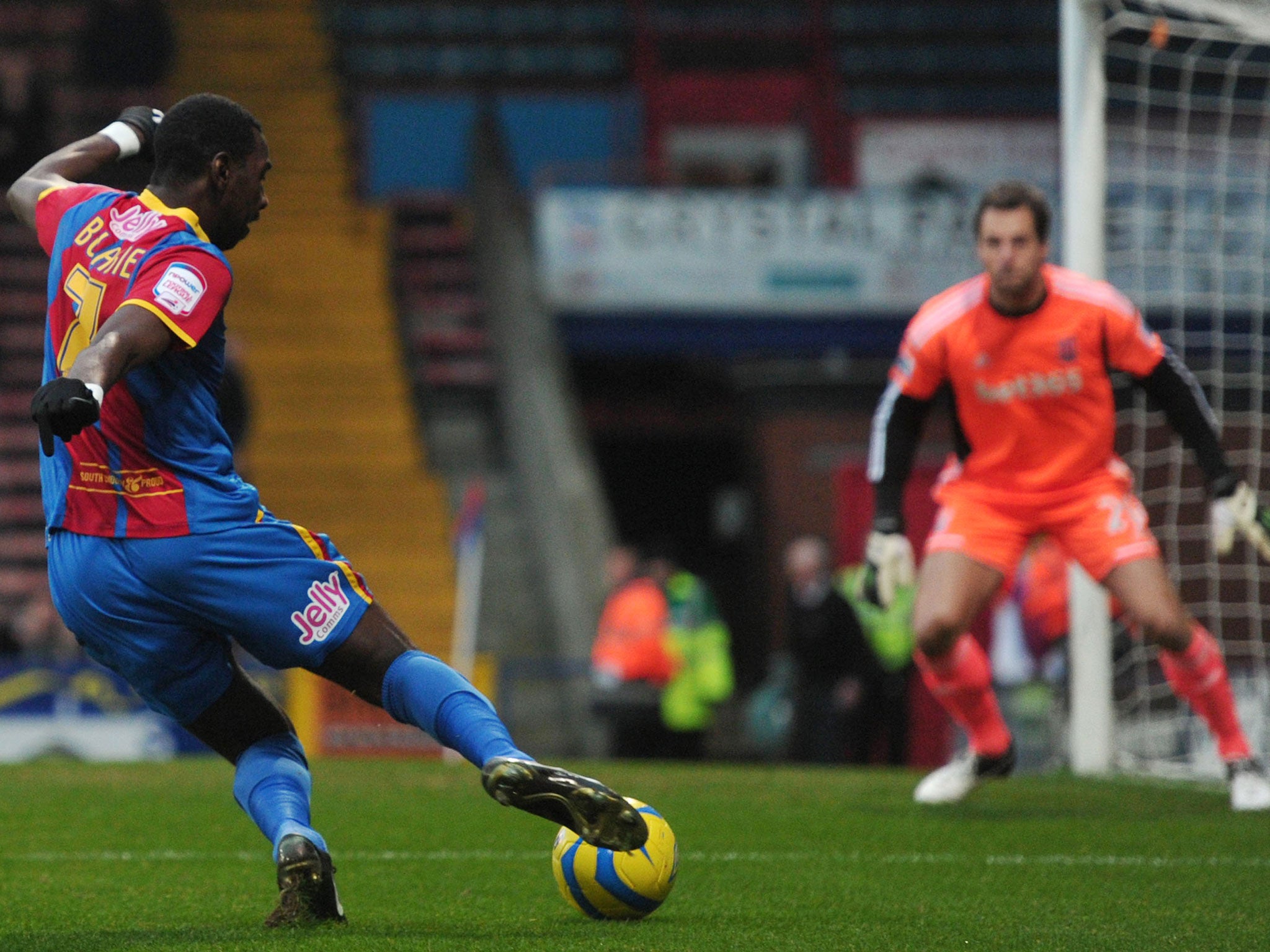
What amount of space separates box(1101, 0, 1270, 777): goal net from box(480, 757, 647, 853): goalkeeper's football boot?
542cm

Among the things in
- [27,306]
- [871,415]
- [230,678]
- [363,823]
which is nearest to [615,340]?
[871,415]

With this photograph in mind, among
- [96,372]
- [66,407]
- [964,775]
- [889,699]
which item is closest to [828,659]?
[889,699]

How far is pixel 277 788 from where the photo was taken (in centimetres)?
430

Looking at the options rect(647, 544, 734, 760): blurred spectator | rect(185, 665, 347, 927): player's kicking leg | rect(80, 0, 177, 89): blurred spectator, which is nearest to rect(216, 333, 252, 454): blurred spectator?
rect(647, 544, 734, 760): blurred spectator

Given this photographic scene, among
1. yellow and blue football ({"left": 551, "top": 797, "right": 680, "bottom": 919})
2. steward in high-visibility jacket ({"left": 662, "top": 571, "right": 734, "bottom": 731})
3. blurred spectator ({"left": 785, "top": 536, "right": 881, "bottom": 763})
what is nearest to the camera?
yellow and blue football ({"left": 551, "top": 797, "right": 680, "bottom": 919})

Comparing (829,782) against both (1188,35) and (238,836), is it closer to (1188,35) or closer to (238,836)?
(238,836)

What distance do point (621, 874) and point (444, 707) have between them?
0.59 m

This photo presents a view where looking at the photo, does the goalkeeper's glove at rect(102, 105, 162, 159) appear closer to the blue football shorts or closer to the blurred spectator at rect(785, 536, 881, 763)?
the blue football shorts

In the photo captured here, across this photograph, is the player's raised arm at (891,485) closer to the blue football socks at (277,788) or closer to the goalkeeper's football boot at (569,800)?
the blue football socks at (277,788)

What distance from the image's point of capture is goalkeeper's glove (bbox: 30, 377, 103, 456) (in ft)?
11.5

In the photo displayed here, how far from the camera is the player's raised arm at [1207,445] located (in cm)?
661

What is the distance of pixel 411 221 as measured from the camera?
803 inches

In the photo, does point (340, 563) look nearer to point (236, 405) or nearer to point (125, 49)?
point (236, 405)

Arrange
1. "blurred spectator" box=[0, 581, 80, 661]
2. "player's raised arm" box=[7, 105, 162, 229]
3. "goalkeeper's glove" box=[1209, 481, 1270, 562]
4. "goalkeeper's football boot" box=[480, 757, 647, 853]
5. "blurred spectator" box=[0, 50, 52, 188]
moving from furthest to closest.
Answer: "blurred spectator" box=[0, 50, 52, 188], "blurred spectator" box=[0, 581, 80, 661], "goalkeeper's glove" box=[1209, 481, 1270, 562], "player's raised arm" box=[7, 105, 162, 229], "goalkeeper's football boot" box=[480, 757, 647, 853]
